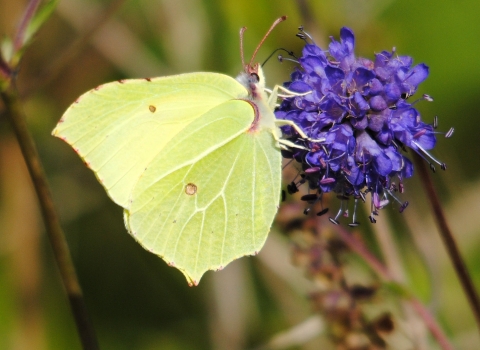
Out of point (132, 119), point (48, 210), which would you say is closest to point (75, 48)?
point (132, 119)

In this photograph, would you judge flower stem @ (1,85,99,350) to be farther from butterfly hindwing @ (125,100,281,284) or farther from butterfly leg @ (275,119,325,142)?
butterfly leg @ (275,119,325,142)

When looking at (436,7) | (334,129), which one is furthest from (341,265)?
(436,7)

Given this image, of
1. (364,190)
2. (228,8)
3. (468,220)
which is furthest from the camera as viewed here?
(228,8)

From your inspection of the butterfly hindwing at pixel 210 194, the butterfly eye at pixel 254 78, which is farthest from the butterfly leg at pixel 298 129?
the butterfly eye at pixel 254 78

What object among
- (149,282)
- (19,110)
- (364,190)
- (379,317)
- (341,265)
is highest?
(19,110)

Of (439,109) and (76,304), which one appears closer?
(76,304)

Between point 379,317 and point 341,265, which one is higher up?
point 341,265

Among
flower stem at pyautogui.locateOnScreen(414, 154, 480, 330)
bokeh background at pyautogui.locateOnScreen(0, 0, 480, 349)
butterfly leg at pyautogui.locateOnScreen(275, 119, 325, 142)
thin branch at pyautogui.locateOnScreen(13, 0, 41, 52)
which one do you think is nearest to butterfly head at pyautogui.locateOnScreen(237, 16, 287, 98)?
butterfly leg at pyautogui.locateOnScreen(275, 119, 325, 142)

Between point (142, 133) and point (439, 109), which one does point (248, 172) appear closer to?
point (142, 133)
